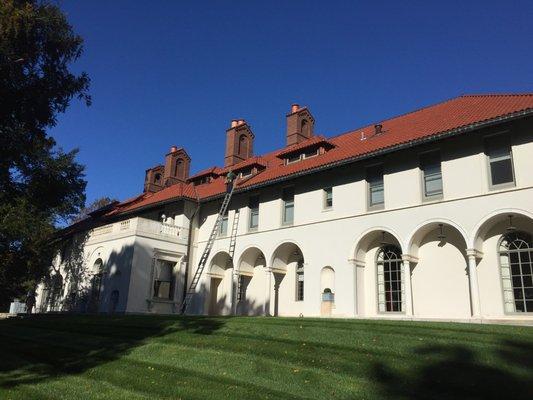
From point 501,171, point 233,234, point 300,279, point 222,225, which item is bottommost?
point 300,279

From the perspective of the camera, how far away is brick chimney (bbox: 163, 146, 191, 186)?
35.8 metres

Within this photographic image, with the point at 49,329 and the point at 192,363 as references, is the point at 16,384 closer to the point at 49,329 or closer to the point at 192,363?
the point at 192,363

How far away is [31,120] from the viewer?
2383 centimetres

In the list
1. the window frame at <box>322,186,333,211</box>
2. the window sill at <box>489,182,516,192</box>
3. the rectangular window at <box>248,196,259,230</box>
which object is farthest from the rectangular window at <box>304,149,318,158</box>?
the window sill at <box>489,182,516,192</box>

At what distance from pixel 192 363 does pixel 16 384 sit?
11.7 feet

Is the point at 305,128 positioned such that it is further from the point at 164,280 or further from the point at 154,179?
the point at 154,179

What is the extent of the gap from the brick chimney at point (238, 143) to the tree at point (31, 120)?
9.39 m

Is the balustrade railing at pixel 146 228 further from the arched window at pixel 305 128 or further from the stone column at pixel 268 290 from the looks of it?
the arched window at pixel 305 128

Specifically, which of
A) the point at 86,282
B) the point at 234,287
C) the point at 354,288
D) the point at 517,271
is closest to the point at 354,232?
the point at 354,288

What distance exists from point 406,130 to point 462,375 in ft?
43.9

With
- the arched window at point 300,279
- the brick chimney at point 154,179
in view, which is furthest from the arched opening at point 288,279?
the brick chimney at point 154,179

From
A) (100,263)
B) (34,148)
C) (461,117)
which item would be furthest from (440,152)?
(100,263)

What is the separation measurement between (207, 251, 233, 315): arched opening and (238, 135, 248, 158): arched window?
27.0 ft

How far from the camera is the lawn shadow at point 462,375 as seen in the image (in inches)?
330
